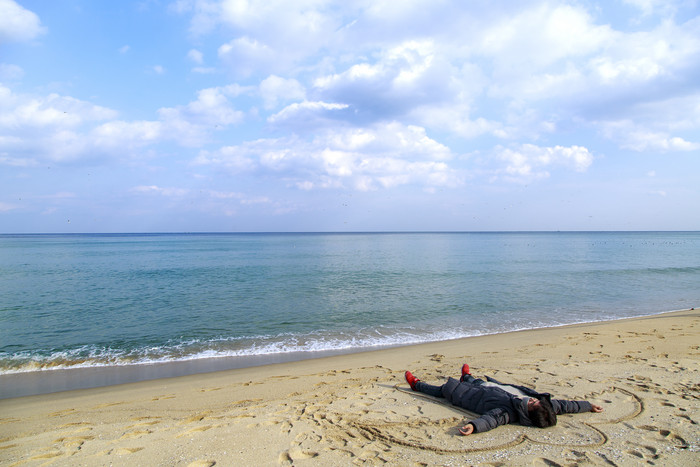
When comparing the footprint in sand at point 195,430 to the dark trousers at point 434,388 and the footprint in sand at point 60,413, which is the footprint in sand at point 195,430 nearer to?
the footprint in sand at point 60,413

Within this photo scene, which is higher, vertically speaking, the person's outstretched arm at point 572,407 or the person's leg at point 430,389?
the person's outstretched arm at point 572,407

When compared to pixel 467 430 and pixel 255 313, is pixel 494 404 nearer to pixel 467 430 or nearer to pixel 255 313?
pixel 467 430

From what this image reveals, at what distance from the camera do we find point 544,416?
5.56 m

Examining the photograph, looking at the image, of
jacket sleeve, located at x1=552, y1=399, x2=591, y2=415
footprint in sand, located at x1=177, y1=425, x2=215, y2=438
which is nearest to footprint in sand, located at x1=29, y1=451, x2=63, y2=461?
footprint in sand, located at x1=177, y1=425, x2=215, y2=438

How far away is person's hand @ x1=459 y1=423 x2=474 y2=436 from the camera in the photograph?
17.8ft

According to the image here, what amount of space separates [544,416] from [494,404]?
0.76 metres

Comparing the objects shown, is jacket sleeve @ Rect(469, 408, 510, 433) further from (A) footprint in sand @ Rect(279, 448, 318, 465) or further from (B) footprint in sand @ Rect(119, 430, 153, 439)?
(B) footprint in sand @ Rect(119, 430, 153, 439)

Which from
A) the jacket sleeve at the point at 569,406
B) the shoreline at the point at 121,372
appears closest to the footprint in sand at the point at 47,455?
the shoreline at the point at 121,372

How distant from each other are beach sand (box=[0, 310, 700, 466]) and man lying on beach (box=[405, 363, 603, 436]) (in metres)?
0.15

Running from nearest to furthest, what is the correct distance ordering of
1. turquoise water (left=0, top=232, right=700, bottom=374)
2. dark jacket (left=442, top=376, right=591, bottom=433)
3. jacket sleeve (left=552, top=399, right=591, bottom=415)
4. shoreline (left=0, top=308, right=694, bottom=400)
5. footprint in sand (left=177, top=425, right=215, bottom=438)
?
dark jacket (left=442, top=376, right=591, bottom=433) → footprint in sand (left=177, top=425, right=215, bottom=438) → jacket sleeve (left=552, top=399, right=591, bottom=415) → shoreline (left=0, top=308, right=694, bottom=400) → turquoise water (left=0, top=232, right=700, bottom=374)

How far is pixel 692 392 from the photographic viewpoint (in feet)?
22.5

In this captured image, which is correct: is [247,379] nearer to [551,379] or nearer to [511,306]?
[551,379]

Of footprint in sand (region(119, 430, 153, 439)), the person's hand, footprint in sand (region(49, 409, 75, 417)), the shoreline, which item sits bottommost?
the shoreline

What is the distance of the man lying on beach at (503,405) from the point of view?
557 cm
